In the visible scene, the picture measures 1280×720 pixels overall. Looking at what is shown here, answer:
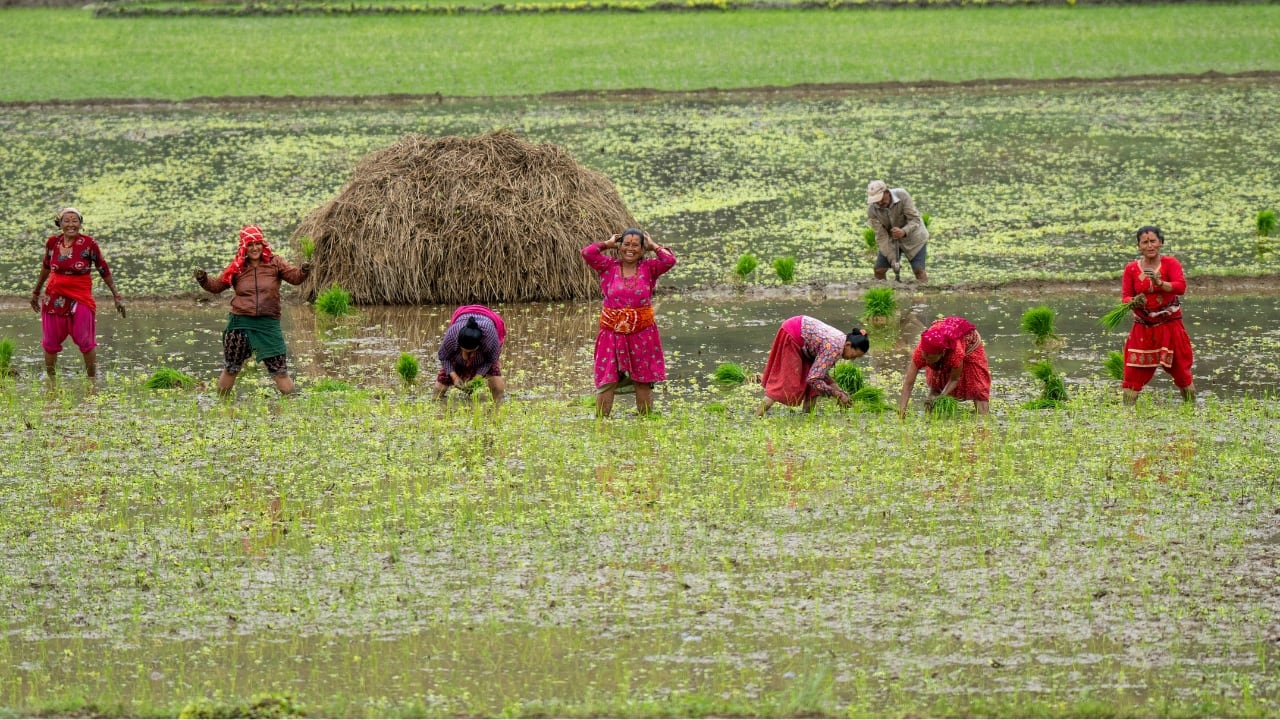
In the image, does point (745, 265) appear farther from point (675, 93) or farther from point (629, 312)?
point (675, 93)

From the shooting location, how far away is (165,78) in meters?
27.9

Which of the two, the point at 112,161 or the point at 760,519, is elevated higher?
the point at 112,161

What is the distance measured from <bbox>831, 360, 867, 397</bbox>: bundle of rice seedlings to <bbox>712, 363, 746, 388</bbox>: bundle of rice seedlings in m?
0.77

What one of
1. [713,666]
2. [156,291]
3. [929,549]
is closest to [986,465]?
[929,549]

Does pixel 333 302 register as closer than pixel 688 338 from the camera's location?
No

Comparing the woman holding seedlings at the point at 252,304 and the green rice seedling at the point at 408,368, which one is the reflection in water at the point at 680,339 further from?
the woman holding seedlings at the point at 252,304

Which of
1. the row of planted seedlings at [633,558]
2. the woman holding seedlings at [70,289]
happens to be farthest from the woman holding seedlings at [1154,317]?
the woman holding seedlings at [70,289]

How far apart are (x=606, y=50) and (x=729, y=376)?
18.8m

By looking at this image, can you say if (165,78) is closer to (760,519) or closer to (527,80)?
(527,80)

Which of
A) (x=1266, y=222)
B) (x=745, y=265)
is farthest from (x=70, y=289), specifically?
(x=1266, y=222)

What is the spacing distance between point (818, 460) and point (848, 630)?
2527mm

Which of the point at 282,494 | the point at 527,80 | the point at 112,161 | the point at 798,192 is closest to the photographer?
the point at 282,494

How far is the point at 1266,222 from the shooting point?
16328 mm

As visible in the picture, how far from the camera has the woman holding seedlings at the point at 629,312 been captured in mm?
10359
